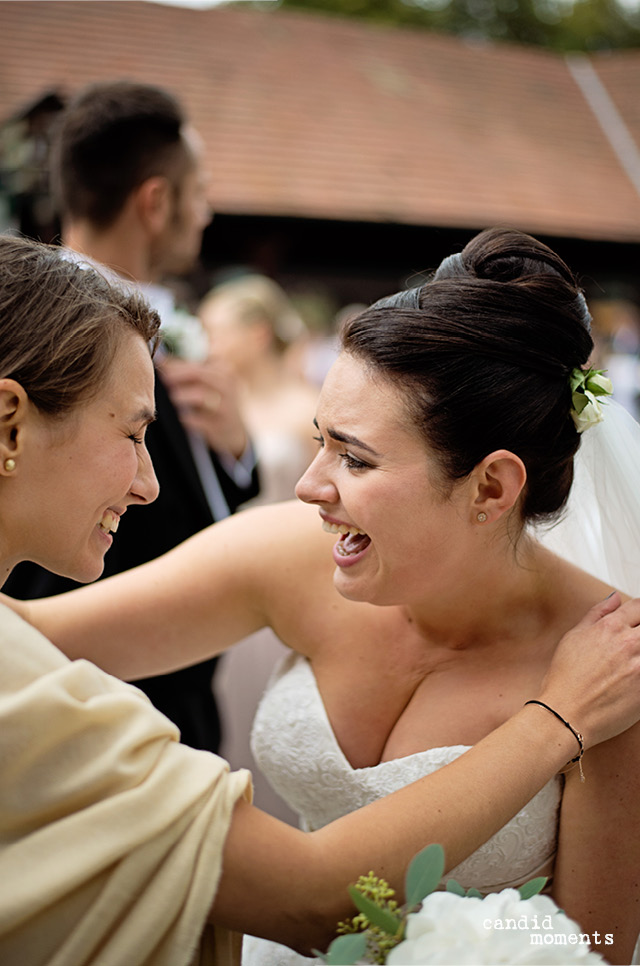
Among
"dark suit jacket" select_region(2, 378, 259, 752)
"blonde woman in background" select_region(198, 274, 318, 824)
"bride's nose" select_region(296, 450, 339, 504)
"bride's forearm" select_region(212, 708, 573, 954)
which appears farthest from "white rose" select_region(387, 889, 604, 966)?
"blonde woman in background" select_region(198, 274, 318, 824)

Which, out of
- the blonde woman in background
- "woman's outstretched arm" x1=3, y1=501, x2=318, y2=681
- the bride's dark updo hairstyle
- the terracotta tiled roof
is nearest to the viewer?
the bride's dark updo hairstyle

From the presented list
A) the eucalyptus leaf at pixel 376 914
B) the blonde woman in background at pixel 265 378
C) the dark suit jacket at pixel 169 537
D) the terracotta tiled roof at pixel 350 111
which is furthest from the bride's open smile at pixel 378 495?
the terracotta tiled roof at pixel 350 111

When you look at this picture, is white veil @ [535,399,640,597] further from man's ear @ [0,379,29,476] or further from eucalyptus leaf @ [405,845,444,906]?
man's ear @ [0,379,29,476]

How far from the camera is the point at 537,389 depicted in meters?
1.94

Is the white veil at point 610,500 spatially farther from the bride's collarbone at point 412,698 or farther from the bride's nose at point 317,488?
the bride's nose at point 317,488

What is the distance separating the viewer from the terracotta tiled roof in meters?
12.9

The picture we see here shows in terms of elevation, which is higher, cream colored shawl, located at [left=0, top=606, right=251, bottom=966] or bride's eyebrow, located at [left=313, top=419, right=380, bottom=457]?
bride's eyebrow, located at [left=313, top=419, right=380, bottom=457]

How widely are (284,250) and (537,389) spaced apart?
36.8 feet

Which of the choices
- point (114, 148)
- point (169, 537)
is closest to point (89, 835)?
point (169, 537)

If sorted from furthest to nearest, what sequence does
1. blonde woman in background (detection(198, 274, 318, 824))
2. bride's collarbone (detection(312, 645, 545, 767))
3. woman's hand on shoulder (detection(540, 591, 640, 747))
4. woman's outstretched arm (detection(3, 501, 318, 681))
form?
blonde woman in background (detection(198, 274, 318, 824))
woman's outstretched arm (detection(3, 501, 318, 681))
bride's collarbone (detection(312, 645, 545, 767))
woman's hand on shoulder (detection(540, 591, 640, 747))

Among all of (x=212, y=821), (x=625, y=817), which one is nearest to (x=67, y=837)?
(x=212, y=821)

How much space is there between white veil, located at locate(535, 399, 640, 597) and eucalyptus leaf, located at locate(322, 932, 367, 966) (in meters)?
1.17

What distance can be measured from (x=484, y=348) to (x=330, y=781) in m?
1.01

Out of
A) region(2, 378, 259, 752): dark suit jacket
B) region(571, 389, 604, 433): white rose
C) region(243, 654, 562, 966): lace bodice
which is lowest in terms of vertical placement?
region(2, 378, 259, 752): dark suit jacket
